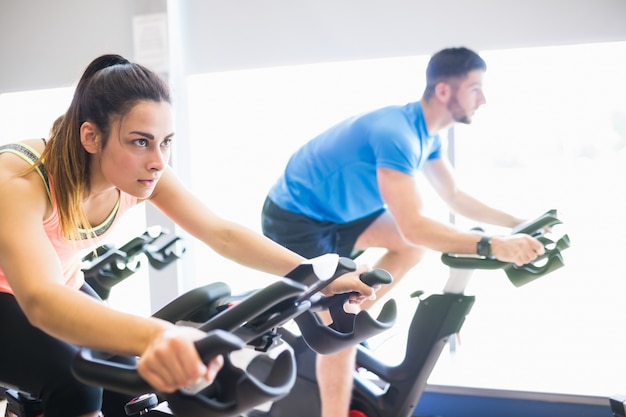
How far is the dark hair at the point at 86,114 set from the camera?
1265 millimetres

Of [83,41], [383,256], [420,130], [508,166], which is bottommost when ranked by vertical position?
[383,256]

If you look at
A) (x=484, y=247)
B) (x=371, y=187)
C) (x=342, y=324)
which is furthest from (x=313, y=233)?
(x=342, y=324)

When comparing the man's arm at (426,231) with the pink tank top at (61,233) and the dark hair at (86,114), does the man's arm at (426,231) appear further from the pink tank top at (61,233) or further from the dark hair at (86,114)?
the dark hair at (86,114)

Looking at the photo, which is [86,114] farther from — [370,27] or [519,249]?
[370,27]

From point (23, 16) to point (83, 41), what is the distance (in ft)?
1.48

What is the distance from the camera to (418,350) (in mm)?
2061

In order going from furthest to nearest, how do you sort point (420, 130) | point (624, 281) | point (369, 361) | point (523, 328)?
1. point (523, 328)
2. point (624, 281)
3. point (420, 130)
4. point (369, 361)

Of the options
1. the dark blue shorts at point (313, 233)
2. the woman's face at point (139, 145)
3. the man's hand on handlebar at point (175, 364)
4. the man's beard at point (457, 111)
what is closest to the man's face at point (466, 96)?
the man's beard at point (457, 111)

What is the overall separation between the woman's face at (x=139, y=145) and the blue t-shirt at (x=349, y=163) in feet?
3.54

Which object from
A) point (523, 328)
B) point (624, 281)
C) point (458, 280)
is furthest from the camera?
point (523, 328)

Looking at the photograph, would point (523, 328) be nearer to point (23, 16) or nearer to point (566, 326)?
point (566, 326)

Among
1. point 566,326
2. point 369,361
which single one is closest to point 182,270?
point 369,361

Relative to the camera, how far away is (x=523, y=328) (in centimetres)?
306

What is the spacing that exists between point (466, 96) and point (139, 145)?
147 cm
